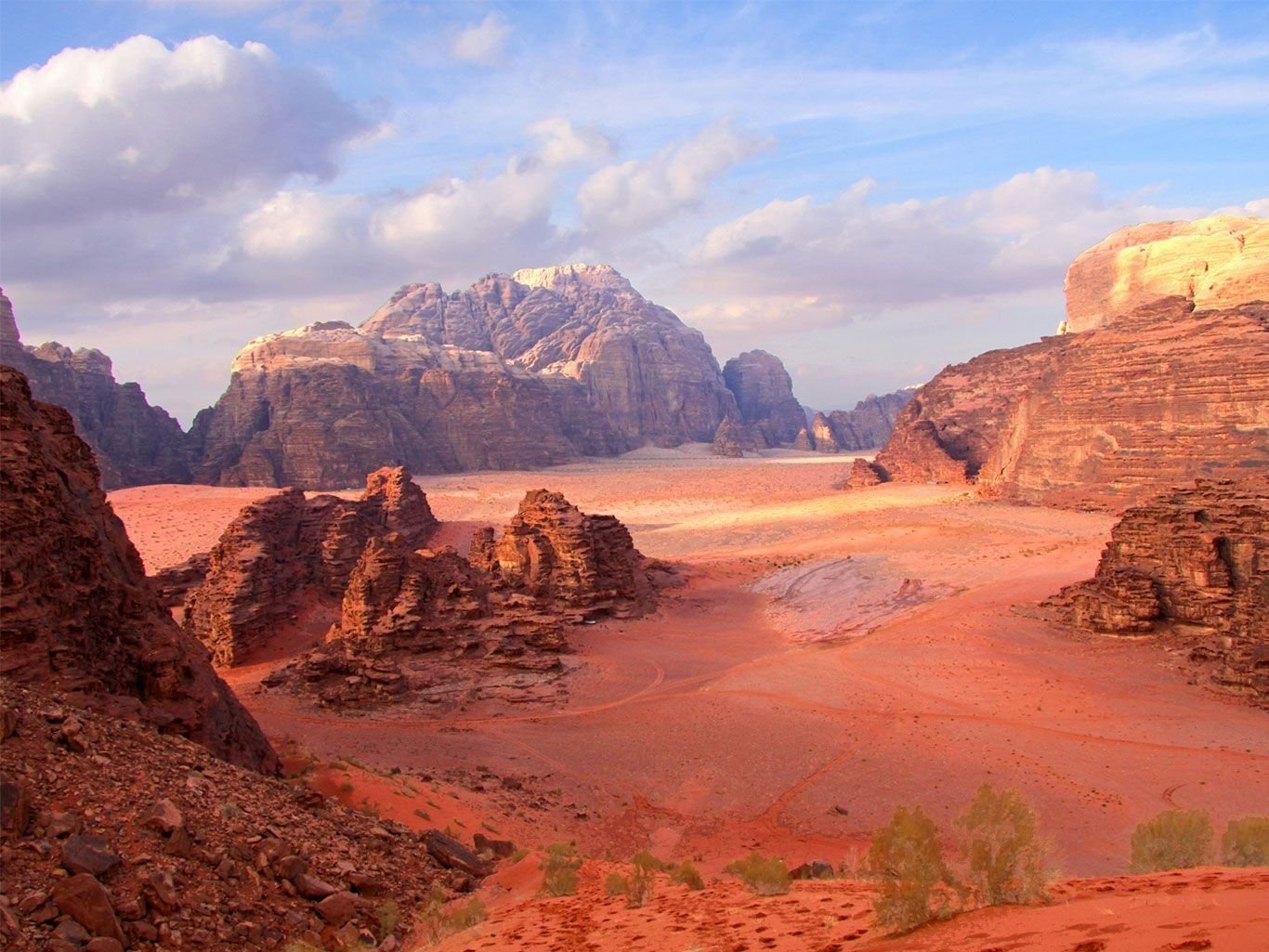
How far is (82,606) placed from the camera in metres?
8.68

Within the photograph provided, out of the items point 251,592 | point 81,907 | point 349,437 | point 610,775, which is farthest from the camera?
point 349,437

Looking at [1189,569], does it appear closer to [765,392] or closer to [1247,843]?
[1247,843]

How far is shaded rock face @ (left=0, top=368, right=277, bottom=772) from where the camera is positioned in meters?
7.82

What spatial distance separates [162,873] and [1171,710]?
1474 centimetres

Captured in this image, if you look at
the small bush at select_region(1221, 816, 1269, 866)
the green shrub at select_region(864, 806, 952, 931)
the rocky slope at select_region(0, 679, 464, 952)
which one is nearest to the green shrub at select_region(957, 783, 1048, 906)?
the green shrub at select_region(864, 806, 952, 931)

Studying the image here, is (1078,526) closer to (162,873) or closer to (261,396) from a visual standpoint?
(162,873)

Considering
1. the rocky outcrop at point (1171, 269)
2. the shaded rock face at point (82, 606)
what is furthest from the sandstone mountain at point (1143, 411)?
the shaded rock face at point (82, 606)

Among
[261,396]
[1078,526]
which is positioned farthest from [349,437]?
[1078,526]

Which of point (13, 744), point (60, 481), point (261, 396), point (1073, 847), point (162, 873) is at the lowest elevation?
point (1073, 847)

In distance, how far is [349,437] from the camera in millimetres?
63000

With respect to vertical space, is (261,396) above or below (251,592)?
above

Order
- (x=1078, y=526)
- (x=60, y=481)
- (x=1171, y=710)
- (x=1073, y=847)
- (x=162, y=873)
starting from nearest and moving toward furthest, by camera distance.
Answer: (x=162, y=873)
(x=60, y=481)
(x=1073, y=847)
(x=1171, y=710)
(x=1078, y=526)

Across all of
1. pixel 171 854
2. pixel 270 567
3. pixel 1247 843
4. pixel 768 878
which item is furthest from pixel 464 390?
pixel 1247 843

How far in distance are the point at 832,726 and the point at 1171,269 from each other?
46658mm
